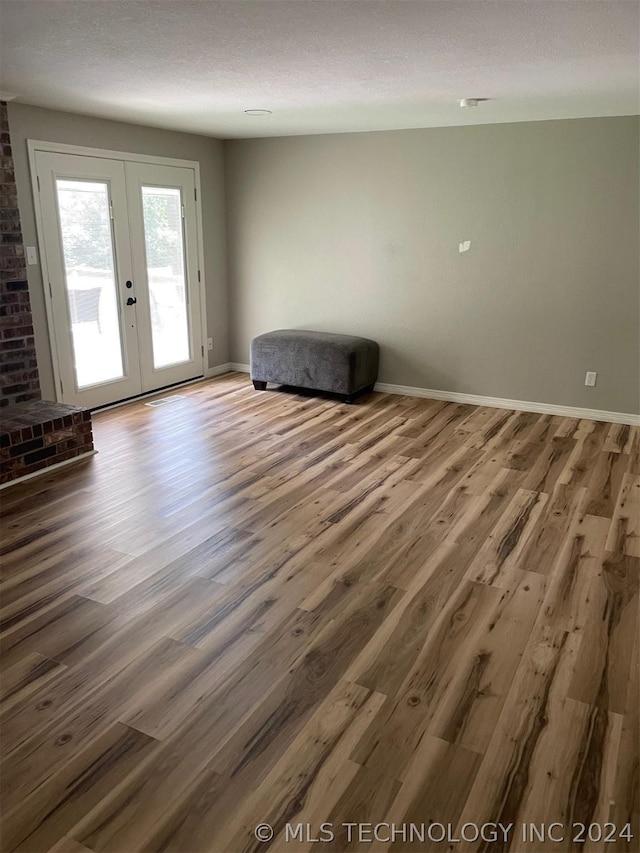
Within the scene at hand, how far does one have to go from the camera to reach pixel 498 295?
17.3 ft

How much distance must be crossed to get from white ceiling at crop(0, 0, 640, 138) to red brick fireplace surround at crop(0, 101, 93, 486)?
Answer: 2.43 feet

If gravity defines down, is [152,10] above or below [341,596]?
above

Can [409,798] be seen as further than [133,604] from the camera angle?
No

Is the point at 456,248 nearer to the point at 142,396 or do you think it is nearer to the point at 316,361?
the point at 316,361

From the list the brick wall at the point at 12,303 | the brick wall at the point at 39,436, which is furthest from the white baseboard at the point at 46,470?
the brick wall at the point at 12,303

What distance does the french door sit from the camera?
4.70m

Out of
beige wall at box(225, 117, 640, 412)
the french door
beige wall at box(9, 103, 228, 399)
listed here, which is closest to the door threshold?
the french door

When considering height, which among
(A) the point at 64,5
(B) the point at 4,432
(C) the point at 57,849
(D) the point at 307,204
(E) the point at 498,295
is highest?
(A) the point at 64,5

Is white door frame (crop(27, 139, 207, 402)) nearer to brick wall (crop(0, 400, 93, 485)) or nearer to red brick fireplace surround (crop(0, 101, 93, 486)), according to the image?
red brick fireplace surround (crop(0, 101, 93, 486))

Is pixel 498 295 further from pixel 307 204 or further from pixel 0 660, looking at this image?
pixel 0 660

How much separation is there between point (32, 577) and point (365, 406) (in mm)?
3302

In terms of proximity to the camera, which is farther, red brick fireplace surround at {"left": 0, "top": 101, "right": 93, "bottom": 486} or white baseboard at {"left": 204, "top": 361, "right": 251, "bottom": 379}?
white baseboard at {"left": 204, "top": 361, "right": 251, "bottom": 379}

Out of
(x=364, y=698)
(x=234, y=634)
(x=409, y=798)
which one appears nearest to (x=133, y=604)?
(x=234, y=634)

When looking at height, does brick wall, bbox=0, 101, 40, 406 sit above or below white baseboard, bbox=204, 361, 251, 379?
above
